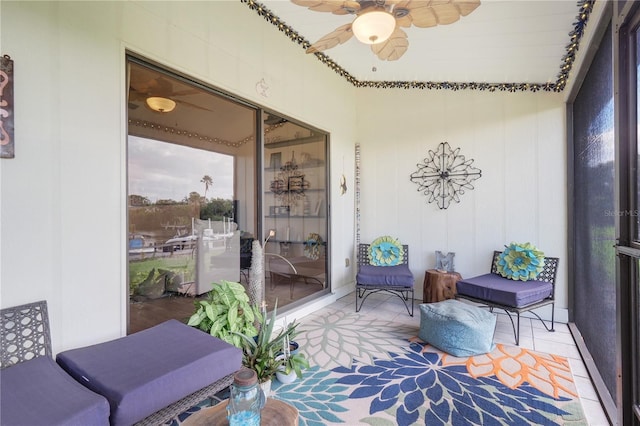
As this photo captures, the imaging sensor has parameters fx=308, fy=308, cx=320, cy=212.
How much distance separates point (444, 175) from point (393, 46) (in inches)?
84.9

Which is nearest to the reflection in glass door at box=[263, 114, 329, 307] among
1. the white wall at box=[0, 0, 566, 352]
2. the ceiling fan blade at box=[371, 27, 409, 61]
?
the white wall at box=[0, 0, 566, 352]

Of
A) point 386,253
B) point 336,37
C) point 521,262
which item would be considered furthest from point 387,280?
point 336,37

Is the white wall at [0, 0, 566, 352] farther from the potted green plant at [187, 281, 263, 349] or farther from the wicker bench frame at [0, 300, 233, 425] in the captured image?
the potted green plant at [187, 281, 263, 349]

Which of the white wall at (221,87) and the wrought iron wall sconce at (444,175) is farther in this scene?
the wrought iron wall sconce at (444,175)

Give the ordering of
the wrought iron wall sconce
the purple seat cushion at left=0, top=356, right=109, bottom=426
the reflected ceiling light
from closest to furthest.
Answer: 1. the purple seat cushion at left=0, top=356, right=109, bottom=426
2. the reflected ceiling light
3. the wrought iron wall sconce

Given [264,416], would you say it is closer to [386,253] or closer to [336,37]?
[336,37]

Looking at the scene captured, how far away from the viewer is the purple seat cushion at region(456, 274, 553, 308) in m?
2.84

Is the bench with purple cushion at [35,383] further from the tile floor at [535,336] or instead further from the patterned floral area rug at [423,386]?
the tile floor at [535,336]

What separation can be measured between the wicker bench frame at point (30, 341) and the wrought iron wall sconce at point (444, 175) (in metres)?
3.46

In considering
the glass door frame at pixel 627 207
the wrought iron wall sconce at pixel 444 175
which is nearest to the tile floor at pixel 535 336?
the glass door frame at pixel 627 207

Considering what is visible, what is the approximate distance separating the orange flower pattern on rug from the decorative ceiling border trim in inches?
103

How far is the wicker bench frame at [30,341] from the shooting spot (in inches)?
57.2

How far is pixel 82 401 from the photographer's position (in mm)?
1191

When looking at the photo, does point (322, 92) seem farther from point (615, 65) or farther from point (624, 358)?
point (624, 358)
